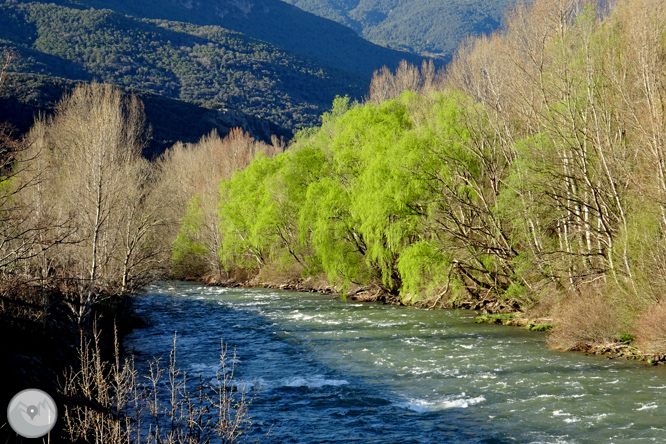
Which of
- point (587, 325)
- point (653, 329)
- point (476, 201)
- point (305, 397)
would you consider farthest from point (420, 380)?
point (476, 201)

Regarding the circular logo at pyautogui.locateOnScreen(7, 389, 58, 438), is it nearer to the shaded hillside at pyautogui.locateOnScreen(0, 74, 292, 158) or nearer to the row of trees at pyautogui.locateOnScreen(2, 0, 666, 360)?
the row of trees at pyautogui.locateOnScreen(2, 0, 666, 360)

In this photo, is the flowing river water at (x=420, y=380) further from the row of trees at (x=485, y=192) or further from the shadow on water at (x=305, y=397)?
the row of trees at (x=485, y=192)

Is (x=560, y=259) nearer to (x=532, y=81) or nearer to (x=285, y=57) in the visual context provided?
(x=532, y=81)

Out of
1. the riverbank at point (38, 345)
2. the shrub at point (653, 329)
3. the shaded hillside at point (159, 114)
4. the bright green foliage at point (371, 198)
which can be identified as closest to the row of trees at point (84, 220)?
the riverbank at point (38, 345)

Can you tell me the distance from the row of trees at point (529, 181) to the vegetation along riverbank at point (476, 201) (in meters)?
0.09

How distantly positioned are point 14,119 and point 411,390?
7959 centimetres

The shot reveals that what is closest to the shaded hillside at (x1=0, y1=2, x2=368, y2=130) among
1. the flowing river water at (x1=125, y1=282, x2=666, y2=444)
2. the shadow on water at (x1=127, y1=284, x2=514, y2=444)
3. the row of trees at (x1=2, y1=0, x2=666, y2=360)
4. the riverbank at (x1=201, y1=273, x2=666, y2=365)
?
the riverbank at (x1=201, y1=273, x2=666, y2=365)

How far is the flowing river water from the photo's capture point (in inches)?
470

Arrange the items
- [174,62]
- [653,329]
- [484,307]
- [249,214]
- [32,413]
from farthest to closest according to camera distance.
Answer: [174,62]
[249,214]
[484,307]
[653,329]
[32,413]

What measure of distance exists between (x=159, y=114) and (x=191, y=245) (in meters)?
62.0

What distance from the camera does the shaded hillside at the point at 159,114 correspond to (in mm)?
79938

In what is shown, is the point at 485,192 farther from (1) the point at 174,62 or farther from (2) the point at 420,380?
(1) the point at 174,62

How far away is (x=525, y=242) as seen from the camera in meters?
24.0

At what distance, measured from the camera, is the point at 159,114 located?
105 meters
